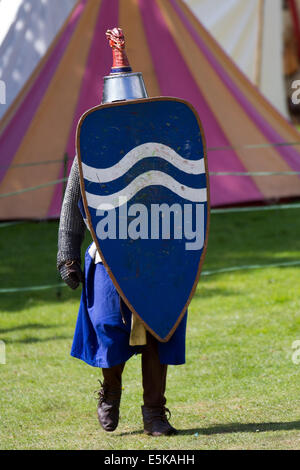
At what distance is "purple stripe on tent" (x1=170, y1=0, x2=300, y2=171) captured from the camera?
30.9ft

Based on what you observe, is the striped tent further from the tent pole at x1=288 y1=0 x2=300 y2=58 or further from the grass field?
the tent pole at x1=288 y1=0 x2=300 y2=58

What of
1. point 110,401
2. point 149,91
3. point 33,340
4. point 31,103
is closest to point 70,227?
point 110,401

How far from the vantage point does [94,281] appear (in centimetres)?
388

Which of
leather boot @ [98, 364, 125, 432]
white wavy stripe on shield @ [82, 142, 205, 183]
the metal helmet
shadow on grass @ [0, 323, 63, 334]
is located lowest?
shadow on grass @ [0, 323, 63, 334]


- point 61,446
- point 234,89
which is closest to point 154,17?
point 234,89

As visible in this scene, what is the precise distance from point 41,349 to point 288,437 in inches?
91.0

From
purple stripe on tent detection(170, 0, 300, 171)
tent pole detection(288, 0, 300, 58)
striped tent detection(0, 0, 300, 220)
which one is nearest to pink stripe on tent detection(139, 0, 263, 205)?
striped tent detection(0, 0, 300, 220)

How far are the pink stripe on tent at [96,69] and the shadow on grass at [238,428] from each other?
5.33 m

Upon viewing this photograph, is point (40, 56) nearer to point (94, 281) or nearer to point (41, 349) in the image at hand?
point (41, 349)

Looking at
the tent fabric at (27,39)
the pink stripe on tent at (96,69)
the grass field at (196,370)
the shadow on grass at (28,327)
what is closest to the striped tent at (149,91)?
the pink stripe on tent at (96,69)

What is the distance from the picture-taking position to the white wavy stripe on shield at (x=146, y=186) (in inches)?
147

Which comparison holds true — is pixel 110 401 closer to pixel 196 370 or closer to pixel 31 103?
pixel 196 370

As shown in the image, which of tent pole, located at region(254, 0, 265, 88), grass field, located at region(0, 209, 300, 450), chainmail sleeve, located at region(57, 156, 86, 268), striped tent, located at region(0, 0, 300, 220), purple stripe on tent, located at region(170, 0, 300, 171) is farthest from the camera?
tent pole, located at region(254, 0, 265, 88)

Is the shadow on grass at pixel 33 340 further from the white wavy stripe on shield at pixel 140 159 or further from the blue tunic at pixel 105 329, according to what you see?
the white wavy stripe on shield at pixel 140 159
